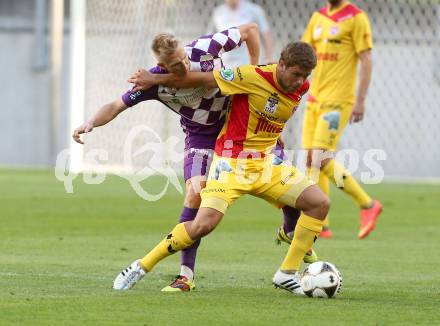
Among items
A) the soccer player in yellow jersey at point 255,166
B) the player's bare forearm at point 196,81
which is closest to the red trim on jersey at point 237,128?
the soccer player in yellow jersey at point 255,166

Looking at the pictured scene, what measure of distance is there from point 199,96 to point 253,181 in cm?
66

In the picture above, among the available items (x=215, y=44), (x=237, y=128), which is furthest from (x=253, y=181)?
(x=215, y=44)

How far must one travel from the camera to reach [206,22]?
1952 centimetres

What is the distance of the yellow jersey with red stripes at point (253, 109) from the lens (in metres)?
7.42

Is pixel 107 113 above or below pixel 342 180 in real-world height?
above

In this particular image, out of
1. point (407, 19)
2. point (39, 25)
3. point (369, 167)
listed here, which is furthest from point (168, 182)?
point (39, 25)

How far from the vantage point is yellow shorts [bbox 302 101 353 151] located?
11.4 meters

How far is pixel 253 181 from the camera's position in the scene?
7.46 meters

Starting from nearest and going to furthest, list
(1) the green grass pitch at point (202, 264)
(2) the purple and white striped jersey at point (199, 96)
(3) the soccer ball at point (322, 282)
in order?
(1) the green grass pitch at point (202, 264) → (3) the soccer ball at point (322, 282) → (2) the purple and white striped jersey at point (199, 96)

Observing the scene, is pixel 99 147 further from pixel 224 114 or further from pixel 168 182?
pixel 224 114

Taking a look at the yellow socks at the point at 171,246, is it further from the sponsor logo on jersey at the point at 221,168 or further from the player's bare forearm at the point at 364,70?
the player's bare forearm at the point at 364,70

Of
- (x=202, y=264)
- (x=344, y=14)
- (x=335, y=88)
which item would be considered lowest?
(x=202, y=264)

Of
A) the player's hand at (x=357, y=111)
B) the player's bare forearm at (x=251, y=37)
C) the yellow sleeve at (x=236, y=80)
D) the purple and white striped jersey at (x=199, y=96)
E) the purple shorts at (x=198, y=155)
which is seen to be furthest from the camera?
the player's hand at (x=357, y=111)

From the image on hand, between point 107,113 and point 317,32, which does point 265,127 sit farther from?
point 317,32
